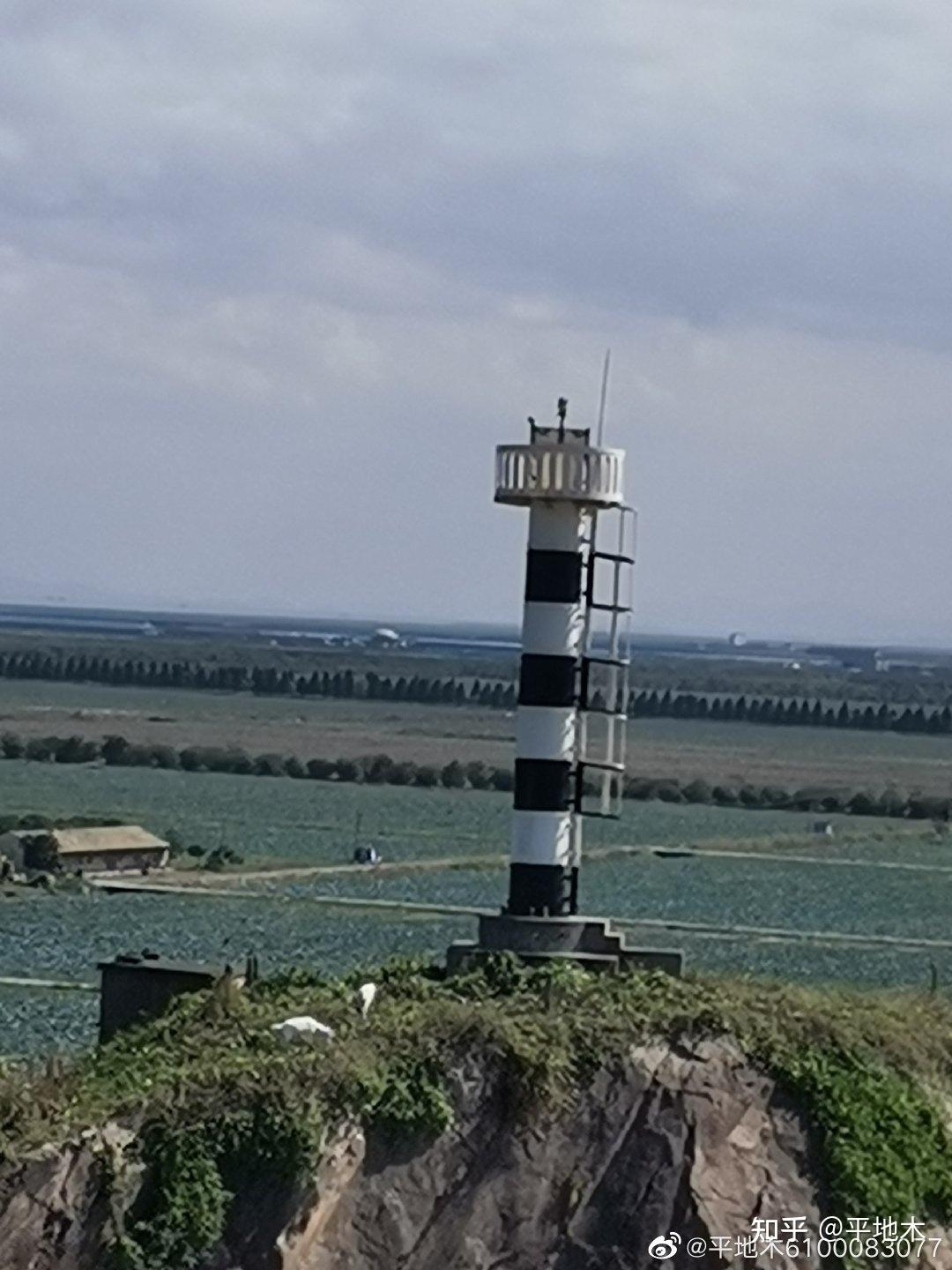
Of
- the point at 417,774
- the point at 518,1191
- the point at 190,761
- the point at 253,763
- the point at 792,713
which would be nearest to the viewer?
the point at 518,1191

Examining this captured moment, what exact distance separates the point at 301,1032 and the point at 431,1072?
25.9 inches

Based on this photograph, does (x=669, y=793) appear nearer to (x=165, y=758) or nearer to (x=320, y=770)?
(x=320, y=770)

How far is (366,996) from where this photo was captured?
44.9ft

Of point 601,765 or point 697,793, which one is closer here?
point 601,765

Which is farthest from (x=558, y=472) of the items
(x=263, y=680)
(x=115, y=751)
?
(x=263, y=680)

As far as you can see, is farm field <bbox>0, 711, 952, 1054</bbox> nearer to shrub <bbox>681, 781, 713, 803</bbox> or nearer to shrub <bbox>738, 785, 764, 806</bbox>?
shrub <bbox>681, 781, 713, 803</bbox>

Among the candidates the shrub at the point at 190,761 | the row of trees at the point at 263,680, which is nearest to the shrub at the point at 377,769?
the shrub at the point at 190,761

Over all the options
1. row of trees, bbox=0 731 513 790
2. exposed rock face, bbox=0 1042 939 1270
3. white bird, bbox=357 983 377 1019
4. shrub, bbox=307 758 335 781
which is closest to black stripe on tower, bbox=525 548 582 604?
white bird, bbox=357 983 377 1019

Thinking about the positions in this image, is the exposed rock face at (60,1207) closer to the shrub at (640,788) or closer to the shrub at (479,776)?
the shrub at (640,788)

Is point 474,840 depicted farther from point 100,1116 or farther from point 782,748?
point 782,748

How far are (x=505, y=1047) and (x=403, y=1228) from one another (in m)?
0.97

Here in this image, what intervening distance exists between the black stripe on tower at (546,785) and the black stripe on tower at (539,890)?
1.11 ft

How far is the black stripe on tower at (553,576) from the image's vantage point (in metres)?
15.4

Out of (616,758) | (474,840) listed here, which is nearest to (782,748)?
(474,840)
